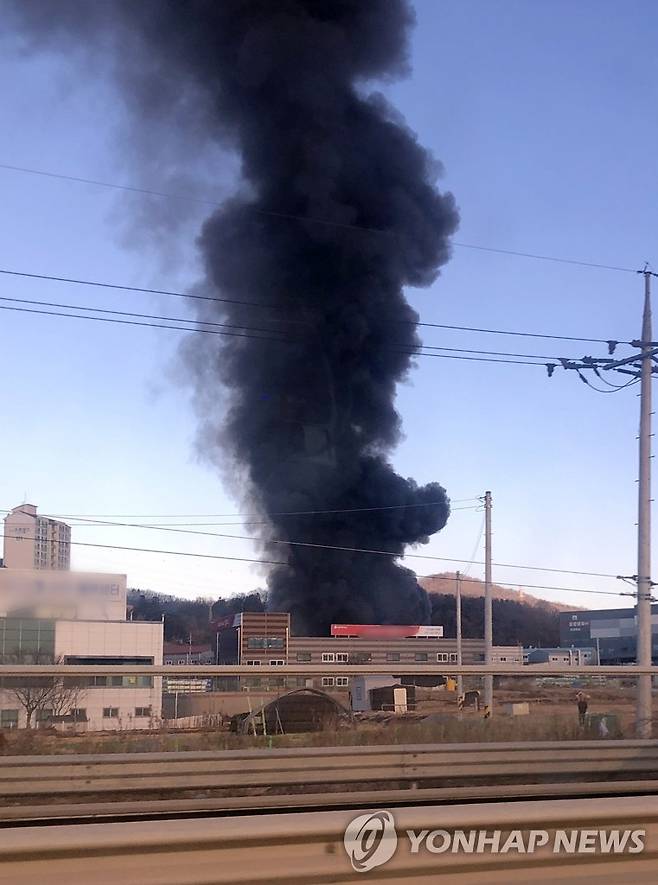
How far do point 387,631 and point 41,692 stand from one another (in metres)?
44.3

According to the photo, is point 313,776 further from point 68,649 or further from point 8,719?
→ point 68,649

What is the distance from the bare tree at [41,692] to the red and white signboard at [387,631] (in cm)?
4252

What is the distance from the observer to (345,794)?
566 centimetres

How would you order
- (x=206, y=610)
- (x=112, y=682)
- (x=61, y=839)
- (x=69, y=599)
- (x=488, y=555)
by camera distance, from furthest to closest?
(x=206, y=610) → (x=488, y=555) → (x=69, y=599) → (x=112, y=682) → (x=61, y=839)

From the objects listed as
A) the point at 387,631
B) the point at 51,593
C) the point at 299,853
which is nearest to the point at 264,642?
the point at 387,631

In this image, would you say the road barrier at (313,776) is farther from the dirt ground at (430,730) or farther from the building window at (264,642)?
the building window at (264,642)

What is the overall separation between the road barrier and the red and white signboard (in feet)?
137

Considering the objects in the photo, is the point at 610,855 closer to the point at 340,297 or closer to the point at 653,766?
the point at 653,766

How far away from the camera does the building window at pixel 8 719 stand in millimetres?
5707

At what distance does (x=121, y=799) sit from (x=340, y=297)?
4555 centimetres

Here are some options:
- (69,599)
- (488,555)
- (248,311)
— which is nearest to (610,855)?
(69,599)

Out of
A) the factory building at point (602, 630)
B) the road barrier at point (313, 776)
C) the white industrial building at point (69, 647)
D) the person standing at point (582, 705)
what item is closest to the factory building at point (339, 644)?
the factory building at point (602, 630)

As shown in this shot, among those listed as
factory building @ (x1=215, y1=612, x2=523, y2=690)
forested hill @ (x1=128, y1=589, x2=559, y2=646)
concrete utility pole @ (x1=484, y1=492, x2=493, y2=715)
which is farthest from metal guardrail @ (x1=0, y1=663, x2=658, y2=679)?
forested hill @ (x1=128, y1=589, x2=559, y2=646)

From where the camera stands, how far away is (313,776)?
5.88 metres
